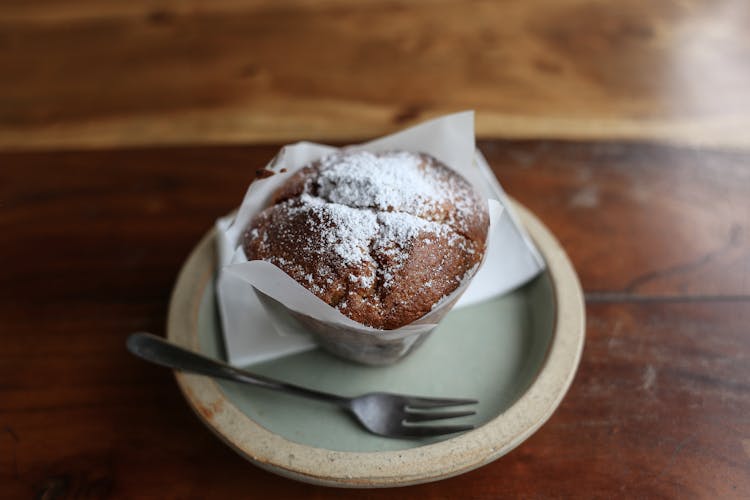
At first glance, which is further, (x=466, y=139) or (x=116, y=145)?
(x=116, y=145)

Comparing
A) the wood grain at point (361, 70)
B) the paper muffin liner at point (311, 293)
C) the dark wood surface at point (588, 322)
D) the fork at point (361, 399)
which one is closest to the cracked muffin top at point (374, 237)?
the paper muffin liner at point (311, 293)

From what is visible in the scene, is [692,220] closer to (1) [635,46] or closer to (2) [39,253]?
(1) [635,46]

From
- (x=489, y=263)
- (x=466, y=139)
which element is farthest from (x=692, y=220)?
(x=466, y=139)

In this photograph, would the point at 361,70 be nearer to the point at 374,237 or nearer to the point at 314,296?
the point at 374,237

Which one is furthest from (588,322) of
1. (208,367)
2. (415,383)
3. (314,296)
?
(208,367)

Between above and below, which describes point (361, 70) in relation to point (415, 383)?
above

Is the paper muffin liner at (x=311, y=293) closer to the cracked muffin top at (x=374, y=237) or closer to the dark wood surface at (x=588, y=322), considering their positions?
the cracked muffin top at (x=374, y=237)
